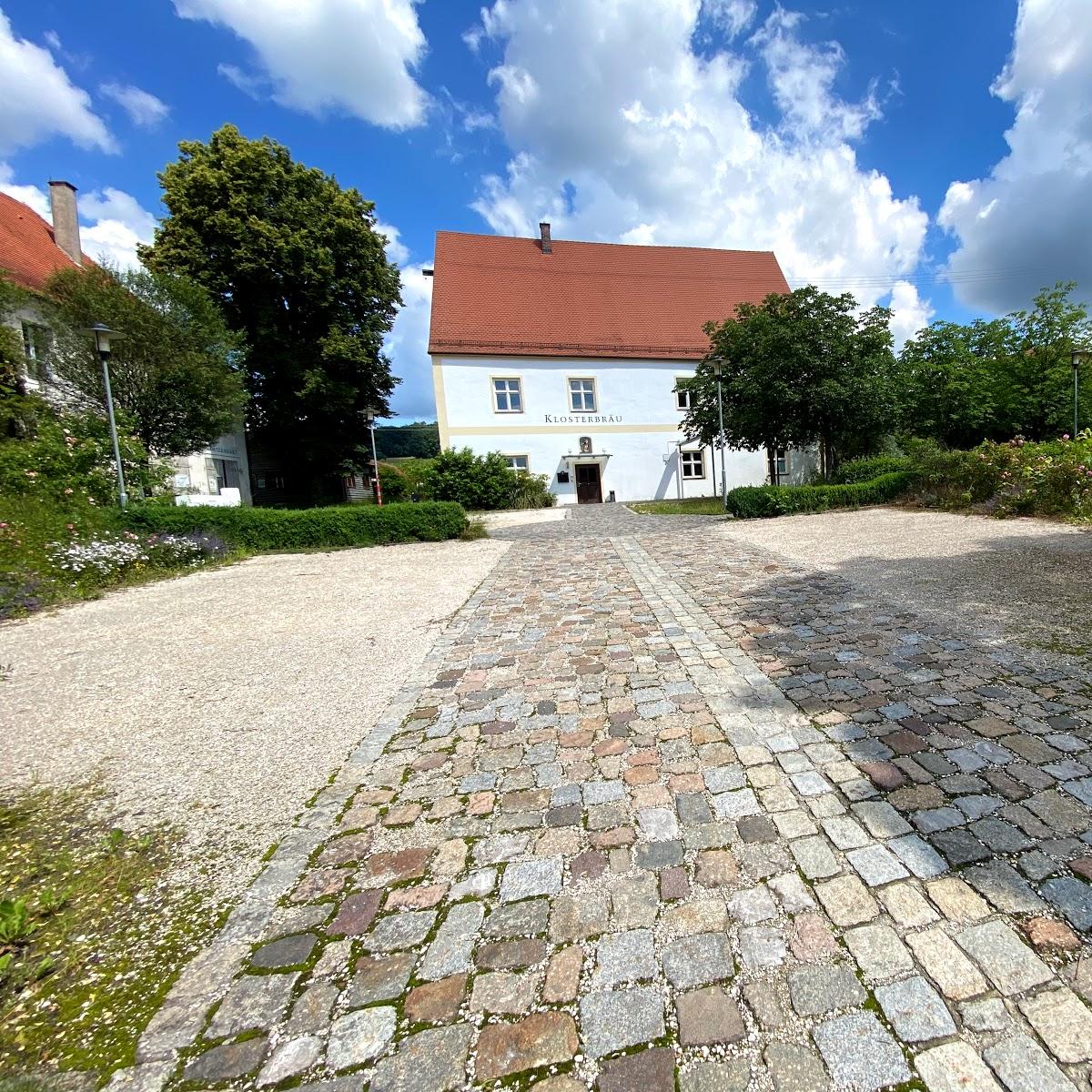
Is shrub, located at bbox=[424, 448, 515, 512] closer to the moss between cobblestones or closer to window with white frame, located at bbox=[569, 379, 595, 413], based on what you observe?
window with white frame, located at bbox=[569, 379, 595, 413]

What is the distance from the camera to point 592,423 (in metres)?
26.7

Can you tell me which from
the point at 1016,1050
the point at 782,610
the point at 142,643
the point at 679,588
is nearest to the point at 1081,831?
the point at 1016,1050

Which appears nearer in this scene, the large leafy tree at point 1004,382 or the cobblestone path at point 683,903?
the cobblestone path at point 683,903

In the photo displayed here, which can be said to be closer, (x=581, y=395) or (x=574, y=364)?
(x=574, y=364)

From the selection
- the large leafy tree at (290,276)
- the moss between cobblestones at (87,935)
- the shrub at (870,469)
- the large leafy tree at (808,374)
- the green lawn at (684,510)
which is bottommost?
the moss between cobblestones at (87,935)

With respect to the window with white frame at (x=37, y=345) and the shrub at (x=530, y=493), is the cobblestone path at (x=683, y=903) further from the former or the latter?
the shrub at (x=530, y=493)

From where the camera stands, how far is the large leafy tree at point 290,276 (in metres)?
21.8

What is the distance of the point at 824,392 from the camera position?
1609 centimetres

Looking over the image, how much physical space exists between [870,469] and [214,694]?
17.2 m

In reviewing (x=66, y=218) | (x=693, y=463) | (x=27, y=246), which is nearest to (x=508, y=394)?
(x=693, y=463)

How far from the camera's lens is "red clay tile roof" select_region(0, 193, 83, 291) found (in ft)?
56.6

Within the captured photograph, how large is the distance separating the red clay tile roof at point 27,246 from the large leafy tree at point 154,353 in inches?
131

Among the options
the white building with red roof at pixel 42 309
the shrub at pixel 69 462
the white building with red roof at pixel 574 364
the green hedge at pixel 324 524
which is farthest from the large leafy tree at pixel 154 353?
the white building with red roof at pixel 574 364

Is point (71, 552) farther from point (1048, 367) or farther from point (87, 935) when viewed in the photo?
point (1048, 367)
